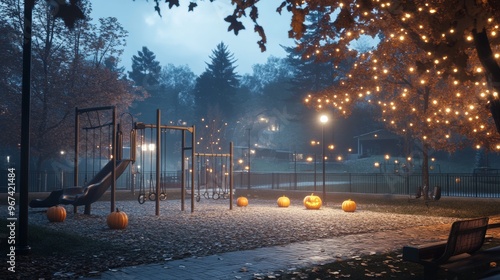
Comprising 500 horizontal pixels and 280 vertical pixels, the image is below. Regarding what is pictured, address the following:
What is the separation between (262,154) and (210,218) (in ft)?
172

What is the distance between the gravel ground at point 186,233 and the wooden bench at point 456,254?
14.0 feet

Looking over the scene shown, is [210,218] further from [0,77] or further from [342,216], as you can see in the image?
[0,77]

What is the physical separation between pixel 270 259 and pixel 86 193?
10.5 m

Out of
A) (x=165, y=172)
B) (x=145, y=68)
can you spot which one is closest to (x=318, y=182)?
(x=165, y=172)

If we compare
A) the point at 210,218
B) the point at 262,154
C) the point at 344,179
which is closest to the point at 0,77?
the point at 210,218

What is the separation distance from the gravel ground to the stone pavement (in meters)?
0.50

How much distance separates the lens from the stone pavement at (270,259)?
7.82 metres

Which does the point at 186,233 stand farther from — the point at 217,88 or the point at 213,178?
the point at 217,88

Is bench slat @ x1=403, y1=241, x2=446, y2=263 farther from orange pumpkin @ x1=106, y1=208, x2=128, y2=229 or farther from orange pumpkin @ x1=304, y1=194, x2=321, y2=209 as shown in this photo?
orange pumpkin @ x1=304, y1=194, x2=321, y2=209

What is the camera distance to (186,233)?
13039mm

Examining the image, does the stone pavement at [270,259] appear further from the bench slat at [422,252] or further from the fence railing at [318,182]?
the fence railing at [318,182]

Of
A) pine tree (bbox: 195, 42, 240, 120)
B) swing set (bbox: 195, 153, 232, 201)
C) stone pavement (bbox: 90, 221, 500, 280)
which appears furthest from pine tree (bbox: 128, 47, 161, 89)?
stone pavement (bbox: 90, 221, 500, 280)

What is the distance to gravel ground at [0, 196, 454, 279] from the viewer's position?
8.56 metres

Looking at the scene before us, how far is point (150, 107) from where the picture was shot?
83000 millimetres
